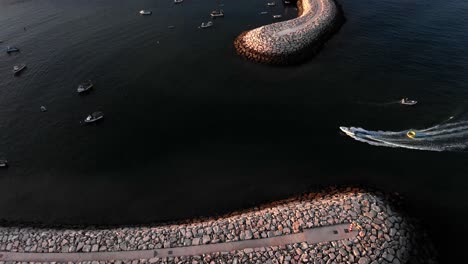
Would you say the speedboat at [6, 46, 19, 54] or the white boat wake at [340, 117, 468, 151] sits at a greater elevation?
the speedboat at [6, 46, 19, 54]

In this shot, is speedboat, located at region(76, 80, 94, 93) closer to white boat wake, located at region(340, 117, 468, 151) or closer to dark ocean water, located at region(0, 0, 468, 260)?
dark ocean water, located at region(0, 0, 468, 260)

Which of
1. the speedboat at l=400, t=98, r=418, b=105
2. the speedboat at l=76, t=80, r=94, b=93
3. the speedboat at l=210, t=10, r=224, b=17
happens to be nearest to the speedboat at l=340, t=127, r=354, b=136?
the speedboat at l=400, t=98, r=418, b=105

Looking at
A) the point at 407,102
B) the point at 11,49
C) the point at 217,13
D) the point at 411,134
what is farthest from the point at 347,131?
the point at 11,49

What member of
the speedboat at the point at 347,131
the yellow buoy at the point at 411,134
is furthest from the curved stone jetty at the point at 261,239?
the yellow buoy at the point at 411,134

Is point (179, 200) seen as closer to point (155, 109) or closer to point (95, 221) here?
point (95, 221)

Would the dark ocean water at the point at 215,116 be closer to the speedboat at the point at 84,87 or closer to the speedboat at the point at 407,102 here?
the speedboat at the point at 407,102

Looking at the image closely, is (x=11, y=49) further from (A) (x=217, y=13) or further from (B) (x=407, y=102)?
(B) (x=407, y=102)

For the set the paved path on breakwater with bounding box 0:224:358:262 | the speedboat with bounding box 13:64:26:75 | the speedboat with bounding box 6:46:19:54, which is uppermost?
the speedboat with bounding box 6:46:19:54
